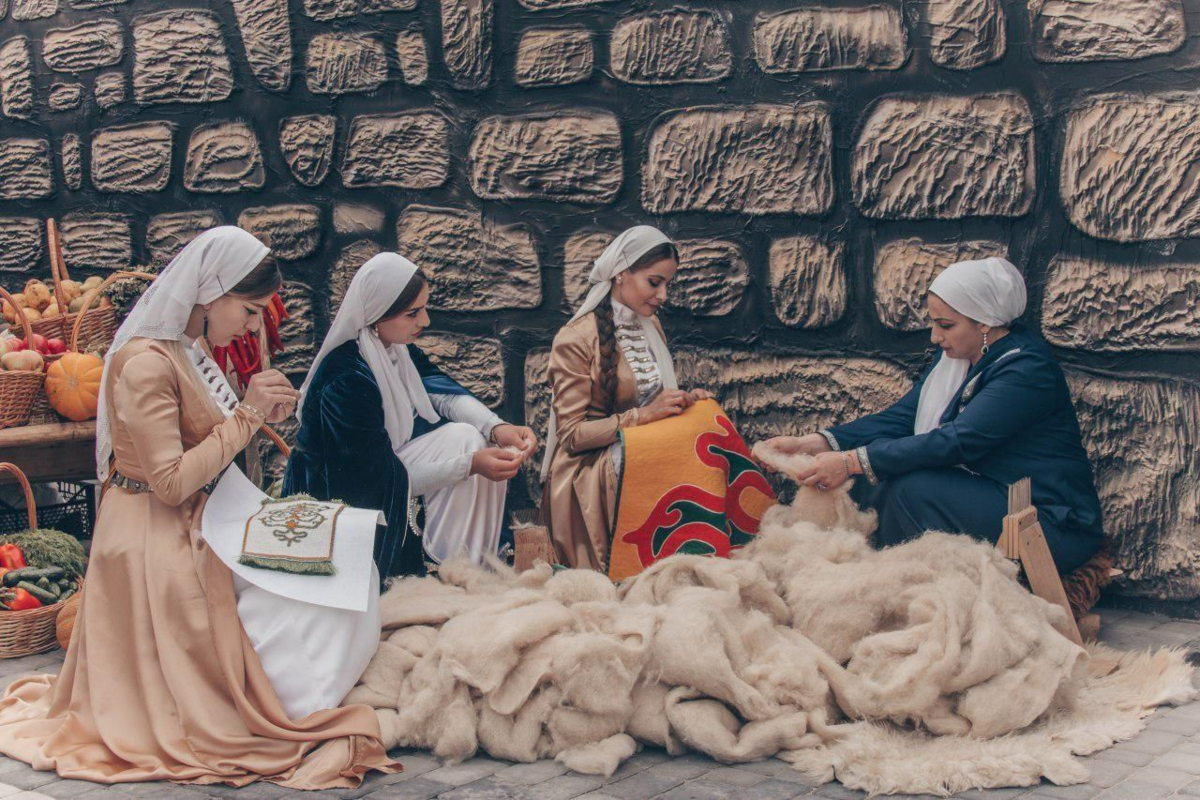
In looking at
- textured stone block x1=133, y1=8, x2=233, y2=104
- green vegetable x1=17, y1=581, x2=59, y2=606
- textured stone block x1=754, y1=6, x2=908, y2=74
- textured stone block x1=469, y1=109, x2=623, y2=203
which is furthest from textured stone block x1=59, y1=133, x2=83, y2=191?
textured stone block x1=754, y1=6, x2=908, y2=74

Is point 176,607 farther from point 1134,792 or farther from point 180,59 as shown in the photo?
point 180,59

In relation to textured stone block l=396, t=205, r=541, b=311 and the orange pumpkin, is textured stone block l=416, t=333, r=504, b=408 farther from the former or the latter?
the orange pumpkin

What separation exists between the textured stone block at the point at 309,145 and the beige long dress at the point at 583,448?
166 cm

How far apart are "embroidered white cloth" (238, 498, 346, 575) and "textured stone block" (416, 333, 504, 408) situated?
74.1 inches

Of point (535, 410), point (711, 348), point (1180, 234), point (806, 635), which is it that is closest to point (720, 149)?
point (711, 348)

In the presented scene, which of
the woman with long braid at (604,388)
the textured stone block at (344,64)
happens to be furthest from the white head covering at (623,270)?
the textured stone block at (344,64)

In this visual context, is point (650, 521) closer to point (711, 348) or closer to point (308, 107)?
point (711, 348)

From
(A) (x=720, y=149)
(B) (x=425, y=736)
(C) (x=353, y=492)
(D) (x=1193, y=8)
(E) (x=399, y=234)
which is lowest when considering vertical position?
(B) (x=425, y=736)

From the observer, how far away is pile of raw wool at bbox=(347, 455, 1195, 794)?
3598 millimetres

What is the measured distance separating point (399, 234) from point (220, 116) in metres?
1.15

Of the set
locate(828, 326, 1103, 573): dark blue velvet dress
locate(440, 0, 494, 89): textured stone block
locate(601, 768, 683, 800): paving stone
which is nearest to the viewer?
locate(601, 768, 683, 800): paving stone

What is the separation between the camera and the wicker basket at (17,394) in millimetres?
5156

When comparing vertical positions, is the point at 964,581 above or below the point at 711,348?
below

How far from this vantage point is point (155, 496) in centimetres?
384
